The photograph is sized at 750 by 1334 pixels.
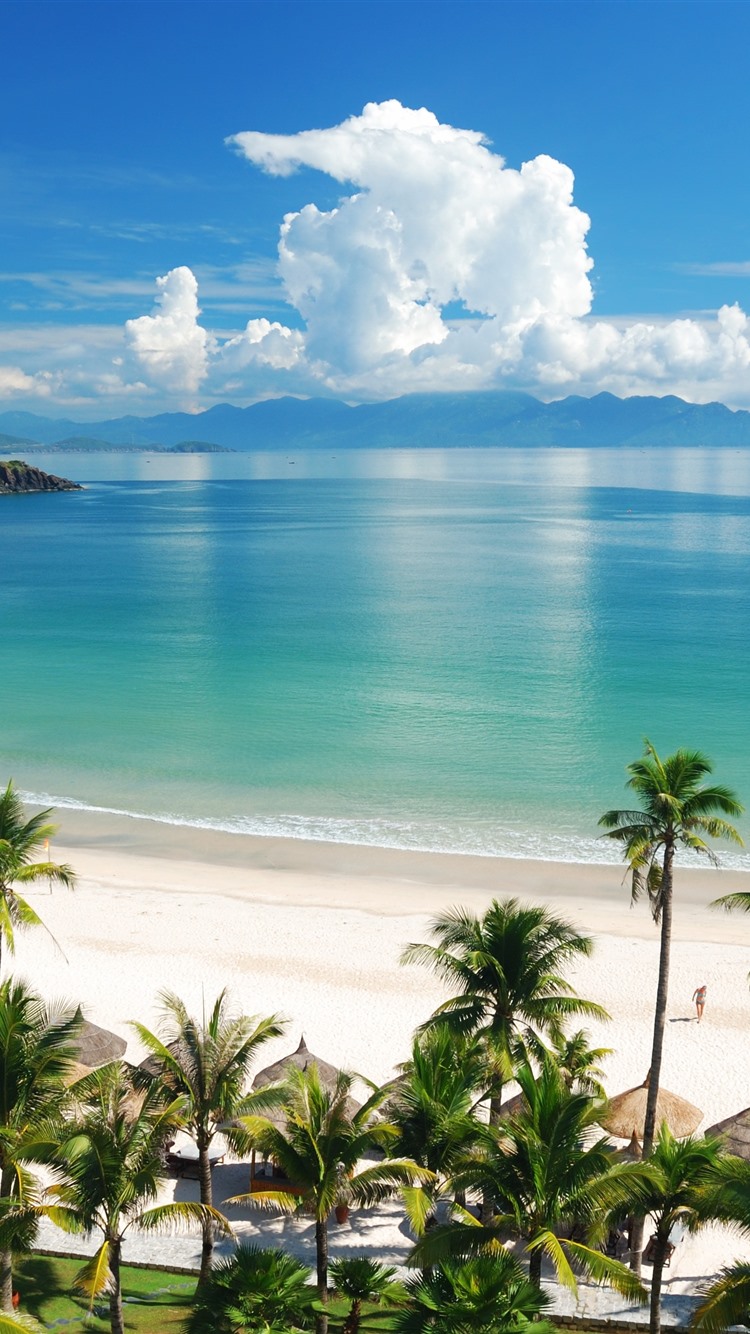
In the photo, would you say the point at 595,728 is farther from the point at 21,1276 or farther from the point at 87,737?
the point at 21,1276

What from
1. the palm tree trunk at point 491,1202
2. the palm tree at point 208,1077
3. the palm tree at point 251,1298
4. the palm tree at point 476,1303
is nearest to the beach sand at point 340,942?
the palm tree trunk at point 491,1202

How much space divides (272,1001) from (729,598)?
73.6 metres

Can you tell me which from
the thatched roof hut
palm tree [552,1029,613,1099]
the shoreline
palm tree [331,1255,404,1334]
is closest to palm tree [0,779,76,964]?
the thatched roof hut

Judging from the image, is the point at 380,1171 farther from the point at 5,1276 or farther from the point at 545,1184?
the point at 5,1276

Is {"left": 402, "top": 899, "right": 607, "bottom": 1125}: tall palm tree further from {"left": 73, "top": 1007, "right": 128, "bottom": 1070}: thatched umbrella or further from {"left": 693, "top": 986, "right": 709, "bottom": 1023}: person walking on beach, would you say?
{"left": 693, "top": 986, "right": 709, "bottom": 1023}: person walking on beach

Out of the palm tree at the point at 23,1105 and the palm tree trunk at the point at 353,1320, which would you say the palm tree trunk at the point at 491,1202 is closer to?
the palm tree trunk at the point at 353,1320

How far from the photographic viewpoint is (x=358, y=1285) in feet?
49.4

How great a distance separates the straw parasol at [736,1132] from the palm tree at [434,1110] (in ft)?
21.7

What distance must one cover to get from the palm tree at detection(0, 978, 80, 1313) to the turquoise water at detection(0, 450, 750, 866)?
2589 centimetres

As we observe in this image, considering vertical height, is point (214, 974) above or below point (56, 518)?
below

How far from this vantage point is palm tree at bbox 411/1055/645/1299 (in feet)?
44.1

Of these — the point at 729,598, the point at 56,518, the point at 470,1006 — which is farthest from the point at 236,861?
the point at 56,518

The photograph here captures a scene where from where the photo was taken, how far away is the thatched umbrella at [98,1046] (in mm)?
22812

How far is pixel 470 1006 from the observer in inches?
744
